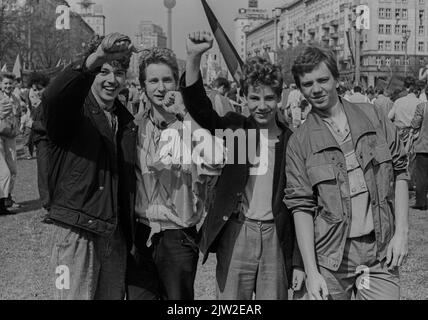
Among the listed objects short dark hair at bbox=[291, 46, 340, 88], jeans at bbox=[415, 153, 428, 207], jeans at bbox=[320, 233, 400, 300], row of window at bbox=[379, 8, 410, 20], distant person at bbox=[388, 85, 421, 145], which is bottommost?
jeans at bbox=[415, 153, 428, 207]

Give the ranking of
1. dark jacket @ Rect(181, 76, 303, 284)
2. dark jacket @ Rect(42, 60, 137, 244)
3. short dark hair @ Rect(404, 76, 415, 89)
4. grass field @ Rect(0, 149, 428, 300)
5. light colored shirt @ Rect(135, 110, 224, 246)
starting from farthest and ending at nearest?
short dark hair @ Rect(404, 76, 415, 89), grass field @ Rect(0, 149, 428, 300), light colored shirt @ Rect(135, 110, 224, 246), dark jacket @ Rect(181, 76, 303, 284), dark jacket @ Rect(42, 60, 137, 244)

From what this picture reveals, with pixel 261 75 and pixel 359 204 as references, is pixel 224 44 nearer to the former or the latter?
pixel 261 75

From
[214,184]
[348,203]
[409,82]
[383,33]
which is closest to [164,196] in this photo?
[214,184]

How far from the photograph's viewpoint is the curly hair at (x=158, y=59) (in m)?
3.52

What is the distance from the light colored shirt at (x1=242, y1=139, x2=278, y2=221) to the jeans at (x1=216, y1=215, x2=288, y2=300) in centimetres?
4

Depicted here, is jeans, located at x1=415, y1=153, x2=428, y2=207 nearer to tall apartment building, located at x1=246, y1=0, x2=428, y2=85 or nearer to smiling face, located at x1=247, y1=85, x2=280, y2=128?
smiling face, located at x1=247, y1=85, x2=280, y2=128

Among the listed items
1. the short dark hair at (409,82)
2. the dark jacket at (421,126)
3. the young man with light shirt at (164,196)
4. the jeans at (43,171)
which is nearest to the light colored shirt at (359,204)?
the young man with light shirt at (164,196)

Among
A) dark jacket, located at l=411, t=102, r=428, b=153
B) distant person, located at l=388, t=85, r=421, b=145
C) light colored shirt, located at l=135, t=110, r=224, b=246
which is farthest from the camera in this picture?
distant person, located at l=388, t=85, r=421, b=145

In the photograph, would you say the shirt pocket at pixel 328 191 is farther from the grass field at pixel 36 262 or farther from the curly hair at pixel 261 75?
the grass field at pixel 36 262

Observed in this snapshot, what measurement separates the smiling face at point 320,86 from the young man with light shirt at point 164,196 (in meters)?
0.67

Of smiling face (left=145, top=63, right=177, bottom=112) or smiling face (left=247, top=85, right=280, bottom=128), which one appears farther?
smiling face (left=145, top=63, right=177, bottom=112)

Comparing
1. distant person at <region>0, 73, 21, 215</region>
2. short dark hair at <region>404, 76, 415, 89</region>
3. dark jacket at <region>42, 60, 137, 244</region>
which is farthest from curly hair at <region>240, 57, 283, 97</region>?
short dark hair at <region>404, 76, 415, 89</region>

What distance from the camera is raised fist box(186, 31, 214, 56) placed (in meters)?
3.01

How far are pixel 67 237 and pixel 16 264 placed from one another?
4.04 m
